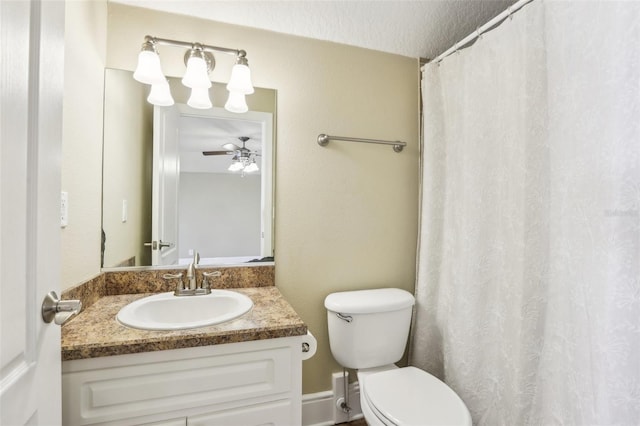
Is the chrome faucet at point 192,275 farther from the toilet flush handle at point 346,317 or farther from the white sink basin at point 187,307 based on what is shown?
the toilet flush handle at point 346,317

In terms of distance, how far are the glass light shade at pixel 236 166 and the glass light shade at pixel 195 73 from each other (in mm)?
390

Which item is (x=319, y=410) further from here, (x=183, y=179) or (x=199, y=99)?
(x=199, y=99)

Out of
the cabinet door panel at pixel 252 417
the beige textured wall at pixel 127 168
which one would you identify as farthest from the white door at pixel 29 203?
the beige textured wall at pixel 127 168

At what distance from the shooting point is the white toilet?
47.2 inches

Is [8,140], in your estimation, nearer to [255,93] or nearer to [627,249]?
[255,93]

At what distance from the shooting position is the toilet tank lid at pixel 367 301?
4.76 feet

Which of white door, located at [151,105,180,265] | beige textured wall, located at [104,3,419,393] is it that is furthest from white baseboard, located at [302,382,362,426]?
white door, located at [151,105,180,265]

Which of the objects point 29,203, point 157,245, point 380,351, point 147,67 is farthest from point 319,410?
point 147,67

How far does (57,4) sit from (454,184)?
1.52m

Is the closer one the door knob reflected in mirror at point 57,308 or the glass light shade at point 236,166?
the door knob reflected in mirror at point 57,308

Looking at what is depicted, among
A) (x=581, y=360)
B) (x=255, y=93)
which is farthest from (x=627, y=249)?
(x=255, y=93)

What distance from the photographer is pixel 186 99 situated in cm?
143

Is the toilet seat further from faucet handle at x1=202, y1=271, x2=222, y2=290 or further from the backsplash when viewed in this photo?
faucet handle at x1=202, y1=271, x2=222, y2=290

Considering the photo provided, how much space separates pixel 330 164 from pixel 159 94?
2.82 ft
